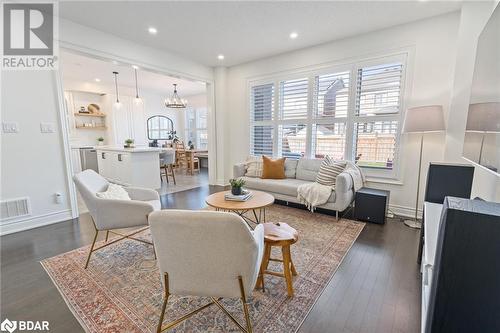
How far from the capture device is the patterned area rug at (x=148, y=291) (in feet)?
4.91

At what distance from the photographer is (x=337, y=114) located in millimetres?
3893

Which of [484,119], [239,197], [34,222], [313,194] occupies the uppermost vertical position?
[484,119]

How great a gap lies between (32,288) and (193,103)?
25.8ft

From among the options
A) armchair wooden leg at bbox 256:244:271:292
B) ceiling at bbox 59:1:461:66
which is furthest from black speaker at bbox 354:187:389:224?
ceiling at bbox 59:1:461:66

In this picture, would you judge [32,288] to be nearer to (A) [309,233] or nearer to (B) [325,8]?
(A) [309,233]

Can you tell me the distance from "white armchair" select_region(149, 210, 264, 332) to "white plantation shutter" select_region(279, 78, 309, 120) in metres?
3.57

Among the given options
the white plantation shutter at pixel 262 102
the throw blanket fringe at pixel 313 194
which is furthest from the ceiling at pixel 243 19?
the throw blanket fringe at pixel 313 194

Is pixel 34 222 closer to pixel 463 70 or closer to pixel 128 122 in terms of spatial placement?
pixel 128 122

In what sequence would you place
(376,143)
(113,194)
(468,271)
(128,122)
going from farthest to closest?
(128,122)
(376,143)
(113,194)
(468,271)

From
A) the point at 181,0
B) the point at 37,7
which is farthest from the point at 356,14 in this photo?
the point at 37,7

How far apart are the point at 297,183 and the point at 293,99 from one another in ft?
5.63

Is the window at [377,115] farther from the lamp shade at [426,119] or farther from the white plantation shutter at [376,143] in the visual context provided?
the lamp shade at [426,119]

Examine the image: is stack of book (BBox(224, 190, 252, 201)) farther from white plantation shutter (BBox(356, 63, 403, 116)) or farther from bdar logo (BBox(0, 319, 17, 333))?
white plantation shutter (BBox(356, 63, 403, 116))

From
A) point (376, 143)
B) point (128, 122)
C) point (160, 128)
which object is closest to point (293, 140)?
point (376, 143)
